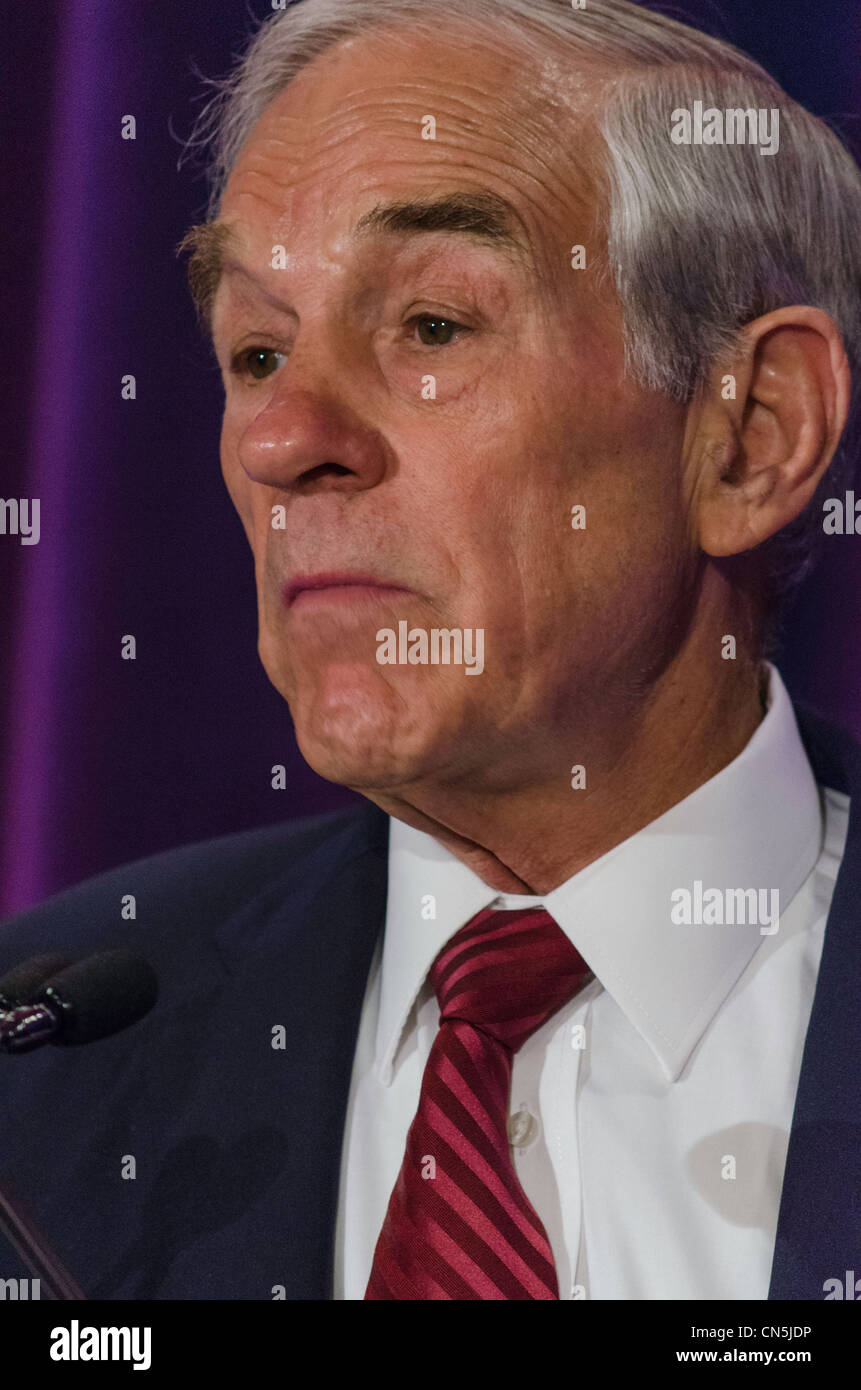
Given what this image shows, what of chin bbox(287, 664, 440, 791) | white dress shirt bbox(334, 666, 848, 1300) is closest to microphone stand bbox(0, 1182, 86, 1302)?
white dress shirt bbox(334, 666, 848, 1300)

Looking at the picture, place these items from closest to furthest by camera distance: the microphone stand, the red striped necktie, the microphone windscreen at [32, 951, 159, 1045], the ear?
the microphone stand → the microphone windscreen at [32, 951, 159, 1045] → the red striped necktie → the ear

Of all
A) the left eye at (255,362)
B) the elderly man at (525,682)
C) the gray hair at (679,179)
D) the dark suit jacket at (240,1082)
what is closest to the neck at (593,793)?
the elderly man at (525,682)

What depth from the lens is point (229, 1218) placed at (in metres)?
1.41

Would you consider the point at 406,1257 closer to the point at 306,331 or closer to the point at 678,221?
the point at 306,331

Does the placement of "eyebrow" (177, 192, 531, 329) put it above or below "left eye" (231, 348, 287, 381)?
above

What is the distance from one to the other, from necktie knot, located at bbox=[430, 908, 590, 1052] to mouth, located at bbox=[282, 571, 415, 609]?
339 millimetres

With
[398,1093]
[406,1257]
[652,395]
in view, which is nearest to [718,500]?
[652,395]

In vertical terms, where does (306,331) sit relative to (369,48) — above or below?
below

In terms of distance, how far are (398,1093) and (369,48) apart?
3.26 ft

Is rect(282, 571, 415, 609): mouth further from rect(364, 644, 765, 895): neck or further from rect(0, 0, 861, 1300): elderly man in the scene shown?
rect(364, 644, 765, 895): neck

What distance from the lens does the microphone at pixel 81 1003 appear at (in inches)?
47.0

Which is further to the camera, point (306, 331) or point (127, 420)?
point (127, 420)

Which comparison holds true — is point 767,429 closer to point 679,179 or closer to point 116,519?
point 679,179

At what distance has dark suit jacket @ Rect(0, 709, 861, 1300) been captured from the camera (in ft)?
4.40
